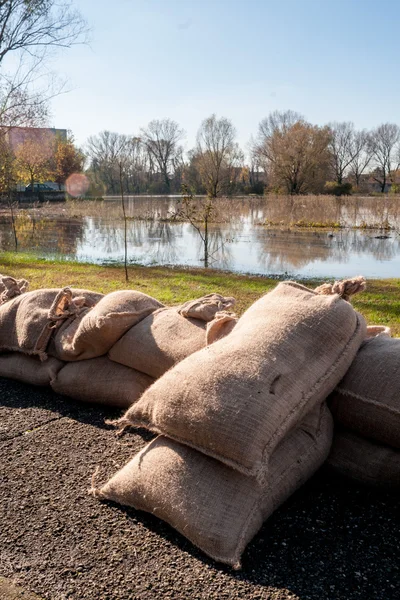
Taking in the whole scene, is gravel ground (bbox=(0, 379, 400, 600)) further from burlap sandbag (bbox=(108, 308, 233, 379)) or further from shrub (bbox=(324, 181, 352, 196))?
shrub (bbox=(324, 181, 352, 196))

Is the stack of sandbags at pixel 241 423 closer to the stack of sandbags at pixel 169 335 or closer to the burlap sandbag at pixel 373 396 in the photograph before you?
the burlap sandbag at pixel 373 396

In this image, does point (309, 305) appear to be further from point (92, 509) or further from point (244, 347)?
point (92, 509)

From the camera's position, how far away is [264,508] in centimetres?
206

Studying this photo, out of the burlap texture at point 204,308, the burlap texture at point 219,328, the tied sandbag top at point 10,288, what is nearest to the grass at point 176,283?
the tied sandbag top at point 10,288

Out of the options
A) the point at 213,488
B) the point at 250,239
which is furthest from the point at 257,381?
the point at 250,239

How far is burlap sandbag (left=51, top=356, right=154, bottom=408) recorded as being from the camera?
3115 mm

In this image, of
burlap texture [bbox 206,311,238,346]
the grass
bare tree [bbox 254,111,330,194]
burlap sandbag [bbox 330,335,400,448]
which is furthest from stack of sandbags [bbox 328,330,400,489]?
bare tree [bbox 254,111,330,194]

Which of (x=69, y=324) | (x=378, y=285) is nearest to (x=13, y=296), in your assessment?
(x=69, y=324)

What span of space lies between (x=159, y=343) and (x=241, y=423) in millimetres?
1160

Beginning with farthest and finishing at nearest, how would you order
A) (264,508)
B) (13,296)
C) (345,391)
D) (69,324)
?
(13,296) < (69,324) < (345,391) < (264,508)

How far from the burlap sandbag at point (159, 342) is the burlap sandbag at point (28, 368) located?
1.51 feet

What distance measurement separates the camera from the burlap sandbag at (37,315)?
3.53 m

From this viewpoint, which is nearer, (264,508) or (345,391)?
(264,508)

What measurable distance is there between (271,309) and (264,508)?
0.88m
